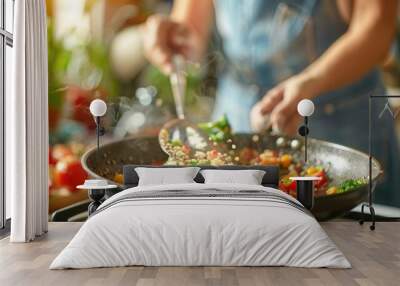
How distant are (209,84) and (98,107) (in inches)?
54.2

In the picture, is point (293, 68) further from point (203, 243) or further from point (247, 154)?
Answer: point (203, 243)

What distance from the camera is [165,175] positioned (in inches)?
266

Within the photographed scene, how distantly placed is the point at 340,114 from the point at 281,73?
2.81 feet

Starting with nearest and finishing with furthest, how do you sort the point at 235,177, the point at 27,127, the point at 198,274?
the point at 198,274 < the point at 27,127 < the point at 235,177

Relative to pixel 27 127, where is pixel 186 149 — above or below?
below

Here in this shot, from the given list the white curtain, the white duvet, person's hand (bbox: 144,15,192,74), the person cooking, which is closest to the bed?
the white duvet

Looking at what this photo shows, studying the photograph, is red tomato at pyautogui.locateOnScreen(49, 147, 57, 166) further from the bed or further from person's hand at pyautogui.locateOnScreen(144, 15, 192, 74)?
the bed

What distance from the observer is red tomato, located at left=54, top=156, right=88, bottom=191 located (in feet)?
25.1

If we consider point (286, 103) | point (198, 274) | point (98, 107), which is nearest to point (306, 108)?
point (286, 103)

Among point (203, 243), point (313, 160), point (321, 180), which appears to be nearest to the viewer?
point (203, 243)

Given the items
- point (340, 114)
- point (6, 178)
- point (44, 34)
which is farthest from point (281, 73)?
point (6, 178)

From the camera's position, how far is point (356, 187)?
23.2 feet

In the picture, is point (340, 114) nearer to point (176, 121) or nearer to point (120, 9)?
point (176, 121)

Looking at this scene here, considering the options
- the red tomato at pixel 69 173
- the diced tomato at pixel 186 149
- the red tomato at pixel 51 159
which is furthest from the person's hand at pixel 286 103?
the red tomato at pixel 51 159
